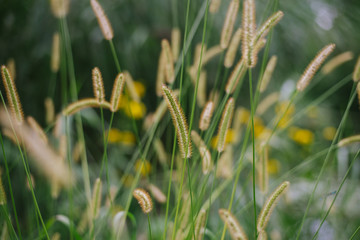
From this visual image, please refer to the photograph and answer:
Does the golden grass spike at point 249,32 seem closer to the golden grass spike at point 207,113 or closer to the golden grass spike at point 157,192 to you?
the golden grass spike at point 207,113

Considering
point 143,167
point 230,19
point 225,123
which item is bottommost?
point 143,167

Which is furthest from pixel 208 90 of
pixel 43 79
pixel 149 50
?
pixel 43 79

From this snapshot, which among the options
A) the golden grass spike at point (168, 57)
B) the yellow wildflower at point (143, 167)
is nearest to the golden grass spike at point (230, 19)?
the golden grass spike at point (168, 57)

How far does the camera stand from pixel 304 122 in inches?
78.7

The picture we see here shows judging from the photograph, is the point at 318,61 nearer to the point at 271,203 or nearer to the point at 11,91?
the point at 271,203

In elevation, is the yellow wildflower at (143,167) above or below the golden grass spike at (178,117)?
below

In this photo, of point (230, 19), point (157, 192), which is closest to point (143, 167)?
point (157, 192)

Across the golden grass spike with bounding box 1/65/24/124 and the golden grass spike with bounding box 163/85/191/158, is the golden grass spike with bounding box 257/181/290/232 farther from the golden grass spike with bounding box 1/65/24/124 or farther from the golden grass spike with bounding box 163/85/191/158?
the golden grass spike with bounding box 1/65/24/124

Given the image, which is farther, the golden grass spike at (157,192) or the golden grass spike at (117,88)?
the golden grass spike at (157,192)

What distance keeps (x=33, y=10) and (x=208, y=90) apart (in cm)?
83

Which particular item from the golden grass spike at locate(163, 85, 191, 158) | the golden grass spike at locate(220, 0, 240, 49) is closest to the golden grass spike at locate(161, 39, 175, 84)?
the golden grass spike at locate(220, 0, 240, 49)

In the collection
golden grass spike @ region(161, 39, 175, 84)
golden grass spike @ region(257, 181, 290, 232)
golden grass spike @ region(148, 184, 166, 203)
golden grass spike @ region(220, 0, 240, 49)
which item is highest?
golden grass spike @ region(220, 0, 240, 49)

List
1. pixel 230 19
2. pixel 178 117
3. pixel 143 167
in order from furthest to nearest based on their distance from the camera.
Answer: pixel 143 167 → pixel 230 19 → pixel 178 117

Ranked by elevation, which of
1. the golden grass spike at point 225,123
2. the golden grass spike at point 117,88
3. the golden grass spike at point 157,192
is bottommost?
the golden grass spike at point 157,192
